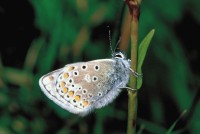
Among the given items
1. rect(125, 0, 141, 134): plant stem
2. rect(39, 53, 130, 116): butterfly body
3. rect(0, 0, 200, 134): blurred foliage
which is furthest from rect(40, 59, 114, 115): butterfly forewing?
rect(125, 0, 141, 134): plant stem

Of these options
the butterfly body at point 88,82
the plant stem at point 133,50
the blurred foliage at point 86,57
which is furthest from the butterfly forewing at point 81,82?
the plant stem at point 133,50

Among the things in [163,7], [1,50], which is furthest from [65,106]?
[163,7]

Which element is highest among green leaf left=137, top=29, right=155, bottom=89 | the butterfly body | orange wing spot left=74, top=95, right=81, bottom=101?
green leaf left=137, top=29, right=155, bottom=89

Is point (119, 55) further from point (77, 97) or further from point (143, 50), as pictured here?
point (143, 50)

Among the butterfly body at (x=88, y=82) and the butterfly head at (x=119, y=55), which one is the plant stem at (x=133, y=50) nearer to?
the butterfly body at (x=88, y=82)

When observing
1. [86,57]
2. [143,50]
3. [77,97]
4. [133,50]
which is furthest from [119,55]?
[86,57]

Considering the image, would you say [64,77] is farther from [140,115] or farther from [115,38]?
[140,115]

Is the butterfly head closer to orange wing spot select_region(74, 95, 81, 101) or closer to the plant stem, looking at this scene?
orange wing spot select_region(74, 95, 81, 101)
